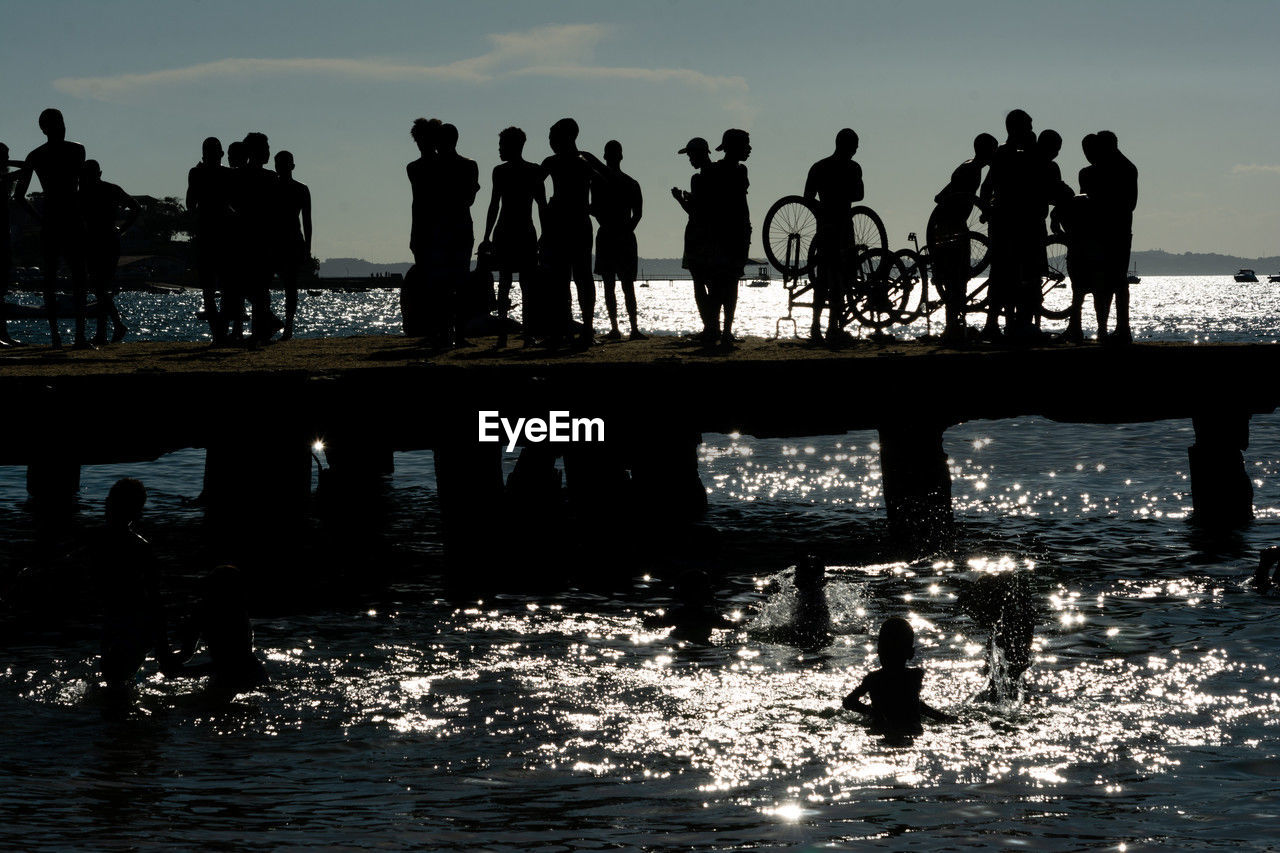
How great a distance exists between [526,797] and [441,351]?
8897mm

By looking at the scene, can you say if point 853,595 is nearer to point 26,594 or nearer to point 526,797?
point 526,797

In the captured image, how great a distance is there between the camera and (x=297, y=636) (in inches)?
524

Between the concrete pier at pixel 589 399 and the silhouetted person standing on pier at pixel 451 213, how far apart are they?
0.93m

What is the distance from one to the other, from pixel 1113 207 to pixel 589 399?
6258 millimetres

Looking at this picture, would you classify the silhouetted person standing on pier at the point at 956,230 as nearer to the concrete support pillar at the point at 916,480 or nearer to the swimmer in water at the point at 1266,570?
the concrete support pillar at the point at 916,480

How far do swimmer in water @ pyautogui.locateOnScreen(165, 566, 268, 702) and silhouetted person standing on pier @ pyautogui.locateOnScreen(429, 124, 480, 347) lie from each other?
5876 mm

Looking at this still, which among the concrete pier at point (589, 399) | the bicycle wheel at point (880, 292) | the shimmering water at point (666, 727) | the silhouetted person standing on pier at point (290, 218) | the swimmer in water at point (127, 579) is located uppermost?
the silhouetted person standing on pier at point (290, 218)

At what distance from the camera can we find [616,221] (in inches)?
742

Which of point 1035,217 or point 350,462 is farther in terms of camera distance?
point 350,462

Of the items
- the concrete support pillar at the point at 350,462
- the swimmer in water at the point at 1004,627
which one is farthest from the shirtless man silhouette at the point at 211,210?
the swimmer in water at the point at 1004,627

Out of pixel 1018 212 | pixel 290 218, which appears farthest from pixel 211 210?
pixel 1018 212

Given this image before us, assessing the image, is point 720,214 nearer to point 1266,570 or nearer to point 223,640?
point 1266,570

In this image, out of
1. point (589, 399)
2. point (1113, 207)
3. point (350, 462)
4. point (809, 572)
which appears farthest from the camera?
point (350, 462)

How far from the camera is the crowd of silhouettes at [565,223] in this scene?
53.0ft
